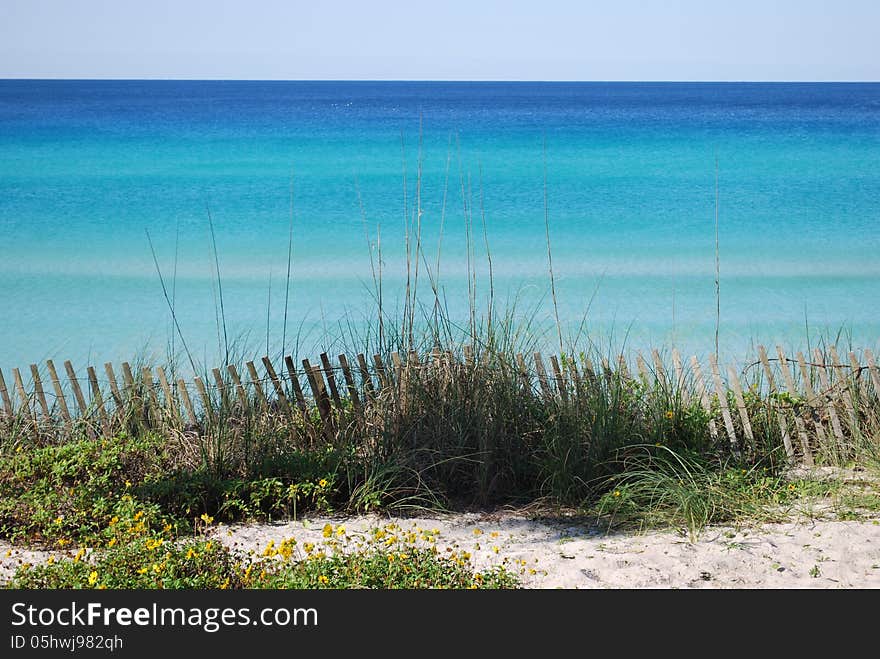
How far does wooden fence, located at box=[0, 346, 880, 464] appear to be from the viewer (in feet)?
15.1

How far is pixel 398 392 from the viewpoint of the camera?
4.41 m

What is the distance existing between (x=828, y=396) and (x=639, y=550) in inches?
82.8

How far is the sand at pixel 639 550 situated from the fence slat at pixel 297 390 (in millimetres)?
1011

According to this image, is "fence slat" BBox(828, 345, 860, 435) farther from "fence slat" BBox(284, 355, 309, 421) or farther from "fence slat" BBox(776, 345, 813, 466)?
"fence slat" BBox(284, 355, 309, 421)

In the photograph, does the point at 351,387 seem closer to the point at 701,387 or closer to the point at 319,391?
the point at 319,391

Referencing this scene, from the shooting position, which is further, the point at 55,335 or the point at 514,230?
the point at 514,230

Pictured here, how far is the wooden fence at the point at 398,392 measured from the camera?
15.1 feet

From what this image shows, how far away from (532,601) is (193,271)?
10.5 meters

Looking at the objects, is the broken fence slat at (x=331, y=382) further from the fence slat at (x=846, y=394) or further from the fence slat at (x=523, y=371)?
the fence slat at (x=846, y=394)

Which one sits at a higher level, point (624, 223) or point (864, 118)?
point (864, 118)

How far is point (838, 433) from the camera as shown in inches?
186

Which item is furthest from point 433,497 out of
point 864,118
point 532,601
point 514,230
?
point 864,118

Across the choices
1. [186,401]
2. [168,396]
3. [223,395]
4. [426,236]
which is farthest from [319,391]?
[426,236]

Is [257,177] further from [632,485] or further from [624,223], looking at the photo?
[632,485]
